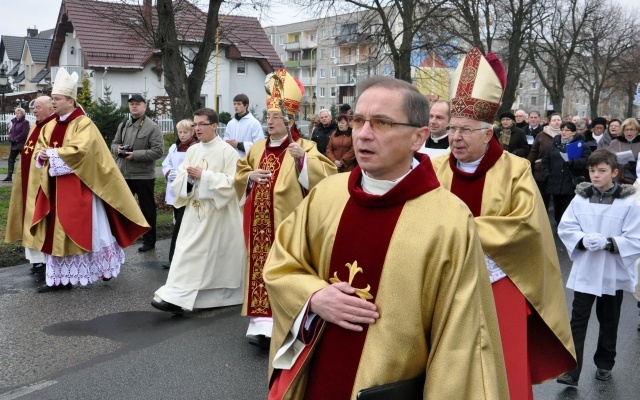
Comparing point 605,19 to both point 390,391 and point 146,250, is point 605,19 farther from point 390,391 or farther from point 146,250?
point 390,391

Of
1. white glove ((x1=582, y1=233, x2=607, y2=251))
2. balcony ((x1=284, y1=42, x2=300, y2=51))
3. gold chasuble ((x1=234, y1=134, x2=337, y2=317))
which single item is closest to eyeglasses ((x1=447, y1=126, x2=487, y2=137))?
white glove ((x1=582, y1=233, x2=607, y2=251))

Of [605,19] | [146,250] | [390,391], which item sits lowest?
[146,250]

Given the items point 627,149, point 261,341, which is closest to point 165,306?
point 261,341

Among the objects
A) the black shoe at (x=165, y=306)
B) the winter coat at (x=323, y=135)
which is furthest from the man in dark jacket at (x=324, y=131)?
the black shoe at (x=165, y=306)

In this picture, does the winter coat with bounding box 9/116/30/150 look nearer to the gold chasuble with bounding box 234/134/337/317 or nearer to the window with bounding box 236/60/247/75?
the gold chasuble with bounding box 234/134/337/317

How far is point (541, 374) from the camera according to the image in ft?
13.4

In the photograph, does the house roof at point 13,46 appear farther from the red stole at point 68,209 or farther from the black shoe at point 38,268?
the red stole at point 68,209

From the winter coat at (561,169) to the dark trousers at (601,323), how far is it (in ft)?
20.1

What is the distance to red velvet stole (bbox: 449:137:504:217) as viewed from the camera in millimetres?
4031

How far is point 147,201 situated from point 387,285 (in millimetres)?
8279

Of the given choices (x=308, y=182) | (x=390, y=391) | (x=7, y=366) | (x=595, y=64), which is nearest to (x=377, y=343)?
(x=390, y=391)

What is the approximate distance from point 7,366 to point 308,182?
2824 millimetres

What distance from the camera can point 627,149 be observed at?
1141cm

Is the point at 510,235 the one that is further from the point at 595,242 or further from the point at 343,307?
the point at 595,242
